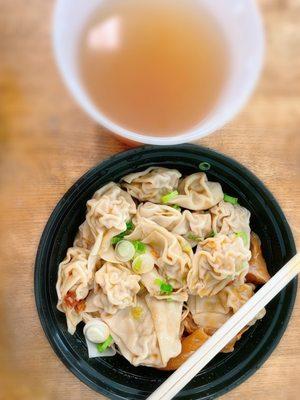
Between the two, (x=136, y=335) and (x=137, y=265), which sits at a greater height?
(x=137, y=265)

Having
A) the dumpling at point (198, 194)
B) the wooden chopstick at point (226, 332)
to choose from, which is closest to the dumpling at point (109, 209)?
the dumpling at point (198, 194)

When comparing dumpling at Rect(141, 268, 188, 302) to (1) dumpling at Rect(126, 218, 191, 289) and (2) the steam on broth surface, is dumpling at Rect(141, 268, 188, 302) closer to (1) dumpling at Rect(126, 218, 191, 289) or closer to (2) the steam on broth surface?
(1) dumpling at Rect(126, 218, 191, 289)

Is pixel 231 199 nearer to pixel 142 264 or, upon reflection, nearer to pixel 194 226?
pixel 194 226

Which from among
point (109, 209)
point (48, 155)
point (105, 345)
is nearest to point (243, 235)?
point (109, 209)

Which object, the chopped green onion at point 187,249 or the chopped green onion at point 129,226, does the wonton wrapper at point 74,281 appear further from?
the chopped green onion at point 187,249

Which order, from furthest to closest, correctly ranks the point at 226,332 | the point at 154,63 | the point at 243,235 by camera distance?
the point at 243,235 < the point at 226,332 < the point at 154,63

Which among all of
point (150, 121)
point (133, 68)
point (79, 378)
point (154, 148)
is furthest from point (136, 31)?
point (79, 378)
